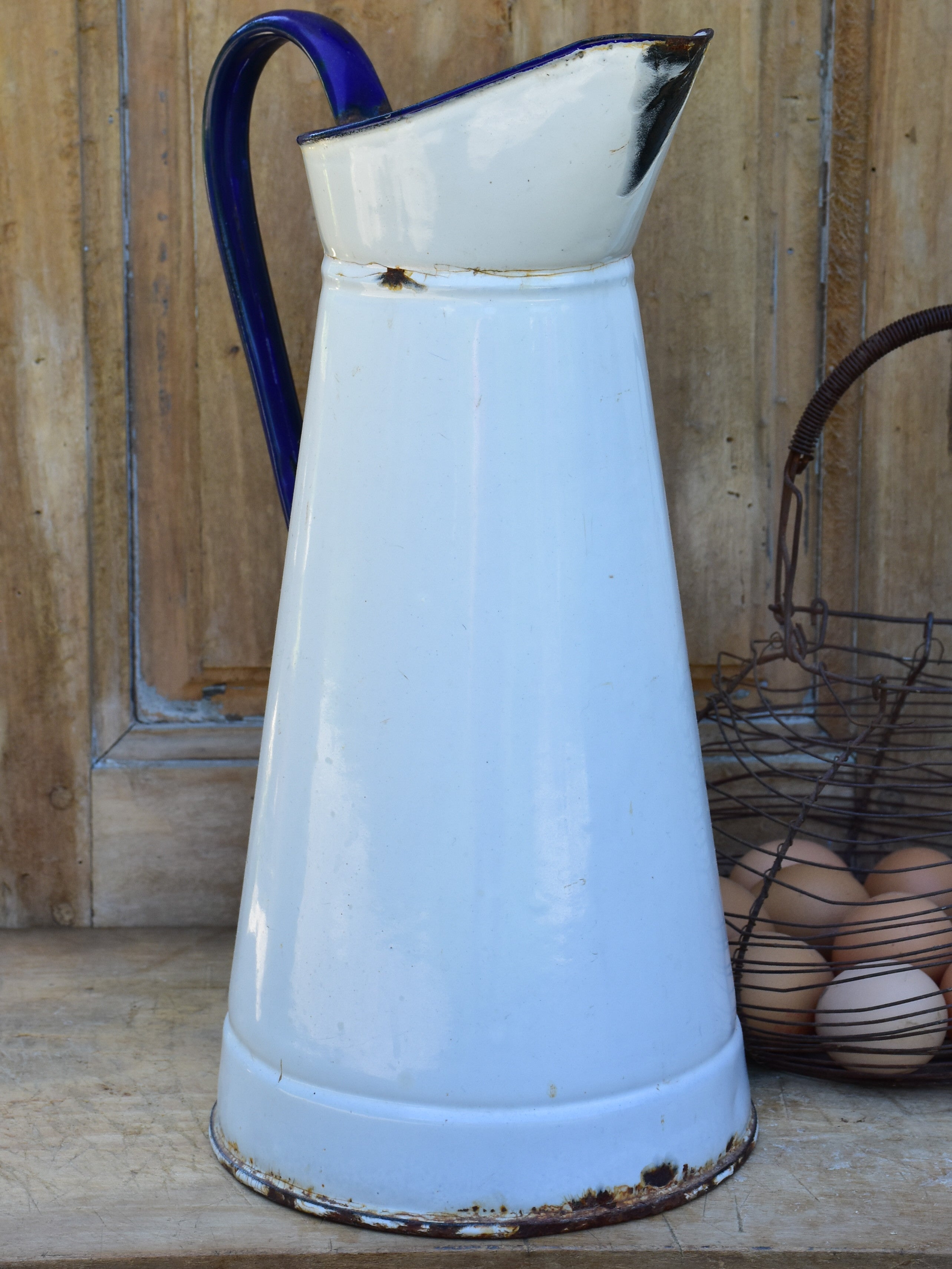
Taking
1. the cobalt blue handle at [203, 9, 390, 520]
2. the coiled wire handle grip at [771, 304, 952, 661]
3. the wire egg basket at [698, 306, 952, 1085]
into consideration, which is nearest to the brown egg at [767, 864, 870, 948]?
the wire egg basket at [698, 306, 952, 1085]

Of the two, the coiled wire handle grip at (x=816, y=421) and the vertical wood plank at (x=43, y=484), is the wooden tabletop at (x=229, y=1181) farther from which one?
the coiled wire handle grip at (x=816, y=421)

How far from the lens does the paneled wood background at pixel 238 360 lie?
2.50 feet

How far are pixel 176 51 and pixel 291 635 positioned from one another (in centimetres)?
40

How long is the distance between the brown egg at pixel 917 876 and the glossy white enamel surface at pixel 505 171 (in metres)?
0.37

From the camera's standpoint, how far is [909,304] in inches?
31.3

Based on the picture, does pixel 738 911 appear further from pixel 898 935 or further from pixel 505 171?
pixel 505 171

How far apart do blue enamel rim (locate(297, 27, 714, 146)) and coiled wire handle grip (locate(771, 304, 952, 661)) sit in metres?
0.24

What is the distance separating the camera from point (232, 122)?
0.59 m

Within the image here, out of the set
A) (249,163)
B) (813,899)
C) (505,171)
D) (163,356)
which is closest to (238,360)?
(163,356)

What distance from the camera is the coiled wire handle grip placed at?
0.69m

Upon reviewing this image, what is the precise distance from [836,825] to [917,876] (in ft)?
0.42

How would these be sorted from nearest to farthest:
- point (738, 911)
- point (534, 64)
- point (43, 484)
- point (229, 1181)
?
point (534, 64) → point (229, 1181) → point (738, 911) → point (43, 484)

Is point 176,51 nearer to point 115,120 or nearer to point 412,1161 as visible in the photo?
point 115,120

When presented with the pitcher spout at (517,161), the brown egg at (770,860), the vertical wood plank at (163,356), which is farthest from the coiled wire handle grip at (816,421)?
the vertical wood plank at (163,356)
